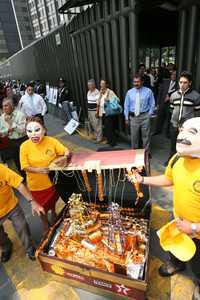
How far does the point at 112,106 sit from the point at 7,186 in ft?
11.7

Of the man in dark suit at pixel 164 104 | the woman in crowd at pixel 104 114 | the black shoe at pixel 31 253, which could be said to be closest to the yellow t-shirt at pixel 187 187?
the black shoe at pixel 31 253

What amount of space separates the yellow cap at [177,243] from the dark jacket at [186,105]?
2245 millimetres

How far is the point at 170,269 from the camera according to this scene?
7.18ft

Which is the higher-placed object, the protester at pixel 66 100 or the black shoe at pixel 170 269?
the protester at pixel 66 100

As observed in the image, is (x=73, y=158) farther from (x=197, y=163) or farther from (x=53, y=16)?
(x=53, y=16)

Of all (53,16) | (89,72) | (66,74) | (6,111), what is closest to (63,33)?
(66,74)

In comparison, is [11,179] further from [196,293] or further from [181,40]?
[181,40]

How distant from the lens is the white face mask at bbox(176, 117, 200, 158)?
141 centimetres

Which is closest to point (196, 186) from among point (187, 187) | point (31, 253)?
point (187, 187)

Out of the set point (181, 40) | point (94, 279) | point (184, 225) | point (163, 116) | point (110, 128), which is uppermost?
point (181, 40)

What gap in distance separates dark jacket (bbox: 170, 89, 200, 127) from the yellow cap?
224 centimetres

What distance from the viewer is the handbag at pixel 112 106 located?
5168 mm

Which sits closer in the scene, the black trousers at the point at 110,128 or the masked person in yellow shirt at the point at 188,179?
the masked person in yellow shirt at the point at 188,179

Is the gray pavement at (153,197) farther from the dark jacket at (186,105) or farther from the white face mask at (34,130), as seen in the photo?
the white face mask at (34,130)
